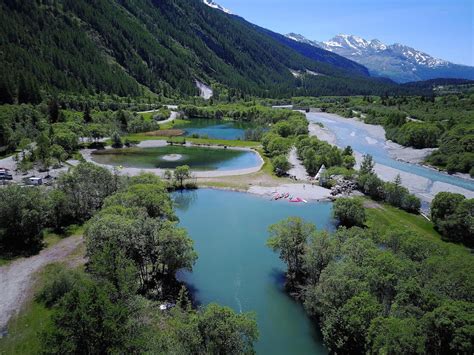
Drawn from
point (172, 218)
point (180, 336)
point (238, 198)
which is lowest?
point (238, 198)

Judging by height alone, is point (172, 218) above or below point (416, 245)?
below

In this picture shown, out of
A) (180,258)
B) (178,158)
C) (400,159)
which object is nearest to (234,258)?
(180,258)

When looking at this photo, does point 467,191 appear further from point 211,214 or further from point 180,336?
point 180,336

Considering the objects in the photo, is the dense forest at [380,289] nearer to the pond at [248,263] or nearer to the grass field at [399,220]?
the pond at [248,263]

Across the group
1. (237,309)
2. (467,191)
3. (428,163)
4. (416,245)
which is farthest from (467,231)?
(428,163)

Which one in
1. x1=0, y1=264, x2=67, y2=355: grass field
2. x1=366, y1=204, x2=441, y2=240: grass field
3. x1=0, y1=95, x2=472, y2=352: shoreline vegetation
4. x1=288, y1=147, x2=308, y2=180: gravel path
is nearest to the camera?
x1=0, y1=95, x2=472, y2=352: shoreline vegetation

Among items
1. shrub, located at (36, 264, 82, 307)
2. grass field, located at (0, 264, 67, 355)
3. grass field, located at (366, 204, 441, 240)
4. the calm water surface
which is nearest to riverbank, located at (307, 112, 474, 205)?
the calm water surface

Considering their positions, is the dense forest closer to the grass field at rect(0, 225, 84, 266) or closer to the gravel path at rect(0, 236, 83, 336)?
the gravel path at rect(0, 236, 83, 336)

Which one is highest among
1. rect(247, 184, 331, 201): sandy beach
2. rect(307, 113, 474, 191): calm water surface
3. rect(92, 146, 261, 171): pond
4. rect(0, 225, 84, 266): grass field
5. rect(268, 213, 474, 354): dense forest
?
rect(268, 213, 474, 354): dense forest
